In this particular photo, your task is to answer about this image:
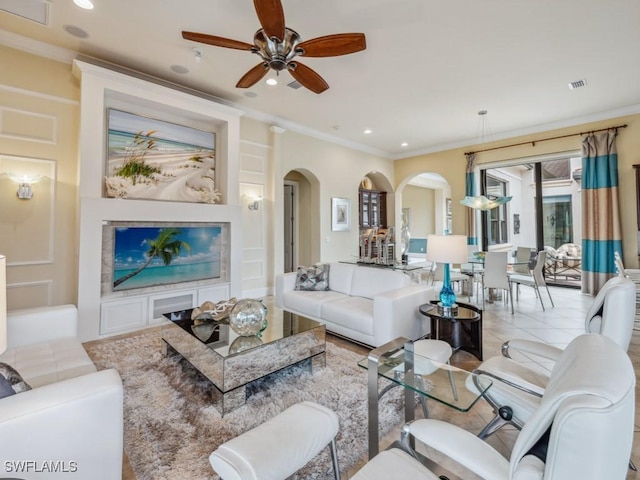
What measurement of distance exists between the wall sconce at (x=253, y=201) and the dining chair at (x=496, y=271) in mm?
3995

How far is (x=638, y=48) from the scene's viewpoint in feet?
11.6

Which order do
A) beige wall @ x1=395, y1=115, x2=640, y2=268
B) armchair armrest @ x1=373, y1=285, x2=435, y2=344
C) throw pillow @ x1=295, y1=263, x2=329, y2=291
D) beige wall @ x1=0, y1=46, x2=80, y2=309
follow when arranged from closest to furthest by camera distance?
armchair armrest @ x1=373, y1=285, x2=435, y2=344, beige wall @ x1=0, y1=46, x2=80, y2=309, throw pillow @ x1=295, y1=263, x2=329, y2=291, beige wall @ x1=395, y1=115, x2=640, y2=268

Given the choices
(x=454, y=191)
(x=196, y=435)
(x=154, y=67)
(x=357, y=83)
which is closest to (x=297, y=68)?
(x=357, y=83)

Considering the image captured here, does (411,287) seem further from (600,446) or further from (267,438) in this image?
(600,446)

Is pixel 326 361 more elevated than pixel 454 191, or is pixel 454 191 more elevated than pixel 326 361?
pixel 454 191

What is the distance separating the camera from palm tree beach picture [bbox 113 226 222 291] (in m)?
3.84

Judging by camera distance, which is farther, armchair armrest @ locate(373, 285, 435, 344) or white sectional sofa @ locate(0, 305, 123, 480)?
armchair armrest @ locate(373, 285, 435, 344)

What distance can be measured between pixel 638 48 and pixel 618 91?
54.0 inches

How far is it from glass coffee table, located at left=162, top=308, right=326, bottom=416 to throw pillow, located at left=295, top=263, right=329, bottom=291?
3.57 ft

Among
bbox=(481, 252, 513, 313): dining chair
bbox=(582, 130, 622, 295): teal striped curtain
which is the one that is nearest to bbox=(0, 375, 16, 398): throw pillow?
bbox=(481, 252, 513, 313): dining chair

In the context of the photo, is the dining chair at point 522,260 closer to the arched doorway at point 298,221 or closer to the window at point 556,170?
the window at point 556,170

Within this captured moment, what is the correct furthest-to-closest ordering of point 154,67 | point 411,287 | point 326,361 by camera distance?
point 154,67, point 411,287, point 326,361

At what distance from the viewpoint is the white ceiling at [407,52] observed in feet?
9.51

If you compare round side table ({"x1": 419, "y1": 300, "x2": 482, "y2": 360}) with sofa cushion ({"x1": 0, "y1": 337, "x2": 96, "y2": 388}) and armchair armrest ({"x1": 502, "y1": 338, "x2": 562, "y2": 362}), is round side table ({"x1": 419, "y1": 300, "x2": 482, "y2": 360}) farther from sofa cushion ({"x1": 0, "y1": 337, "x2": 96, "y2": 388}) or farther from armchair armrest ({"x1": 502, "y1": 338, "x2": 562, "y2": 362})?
sofa cushion ({"x1": 0, "y1": 337, "x2": 96, "y2": 388})
